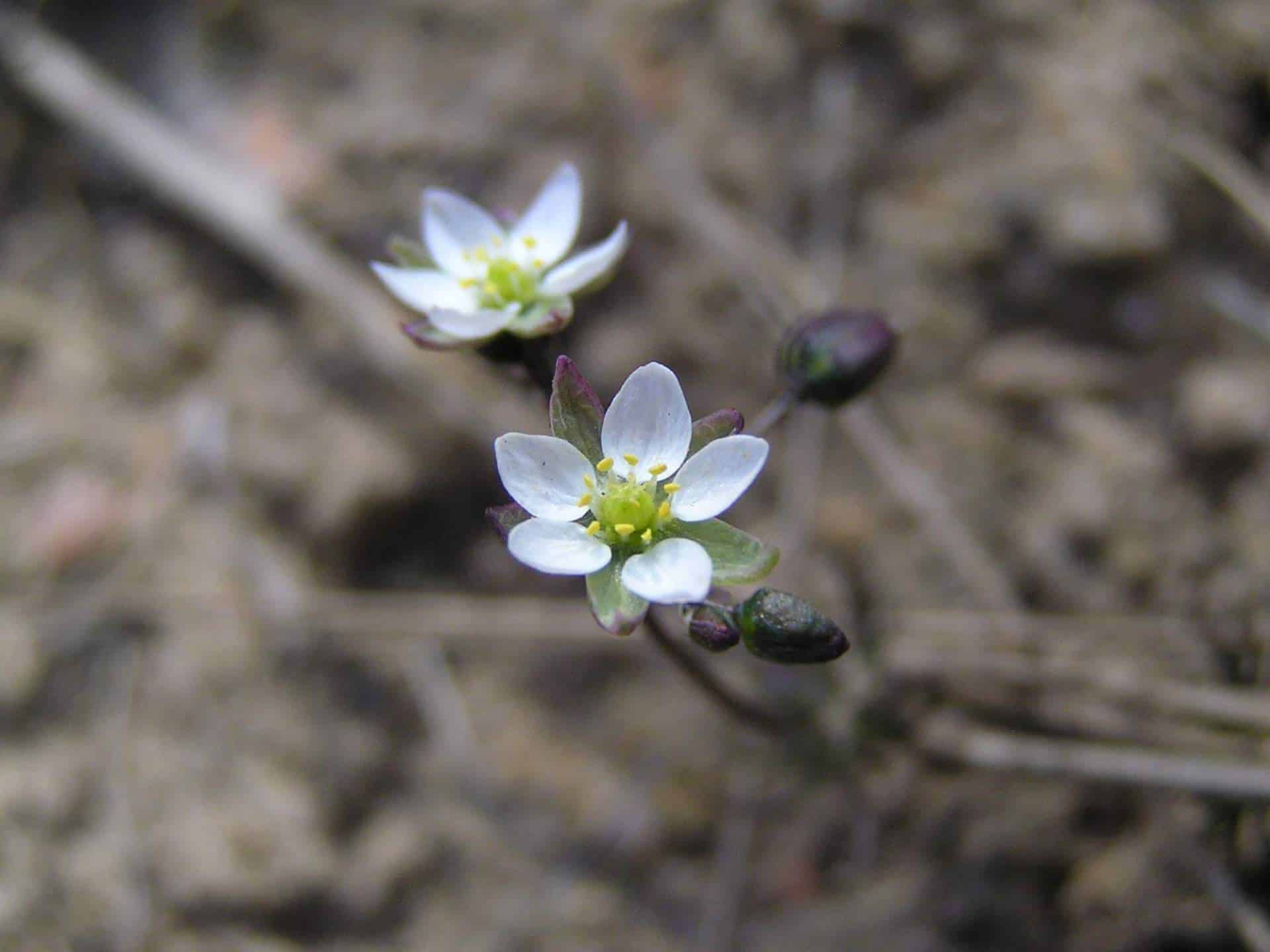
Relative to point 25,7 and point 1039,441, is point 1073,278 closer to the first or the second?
point 1039,441

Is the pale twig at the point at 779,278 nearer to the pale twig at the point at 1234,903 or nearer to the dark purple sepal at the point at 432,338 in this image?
the pale twig at the point at 1234,903

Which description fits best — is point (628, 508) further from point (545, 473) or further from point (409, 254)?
point (409, 254)

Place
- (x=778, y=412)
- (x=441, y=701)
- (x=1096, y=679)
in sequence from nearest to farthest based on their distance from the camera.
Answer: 1. (x=778, y=412)
2. (x=1096, y=679)
3. (x=441, y=701)

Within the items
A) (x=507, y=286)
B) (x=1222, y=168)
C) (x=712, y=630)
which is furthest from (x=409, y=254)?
(x=1222, y=168)

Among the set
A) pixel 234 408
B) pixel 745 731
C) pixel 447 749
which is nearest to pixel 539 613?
pixel 447 749

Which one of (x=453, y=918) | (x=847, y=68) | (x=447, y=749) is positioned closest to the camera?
(x=453, y=918)

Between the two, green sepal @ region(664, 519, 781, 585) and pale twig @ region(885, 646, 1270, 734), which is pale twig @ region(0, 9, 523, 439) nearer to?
green sepal @ region(664, 519, 781, 585)
